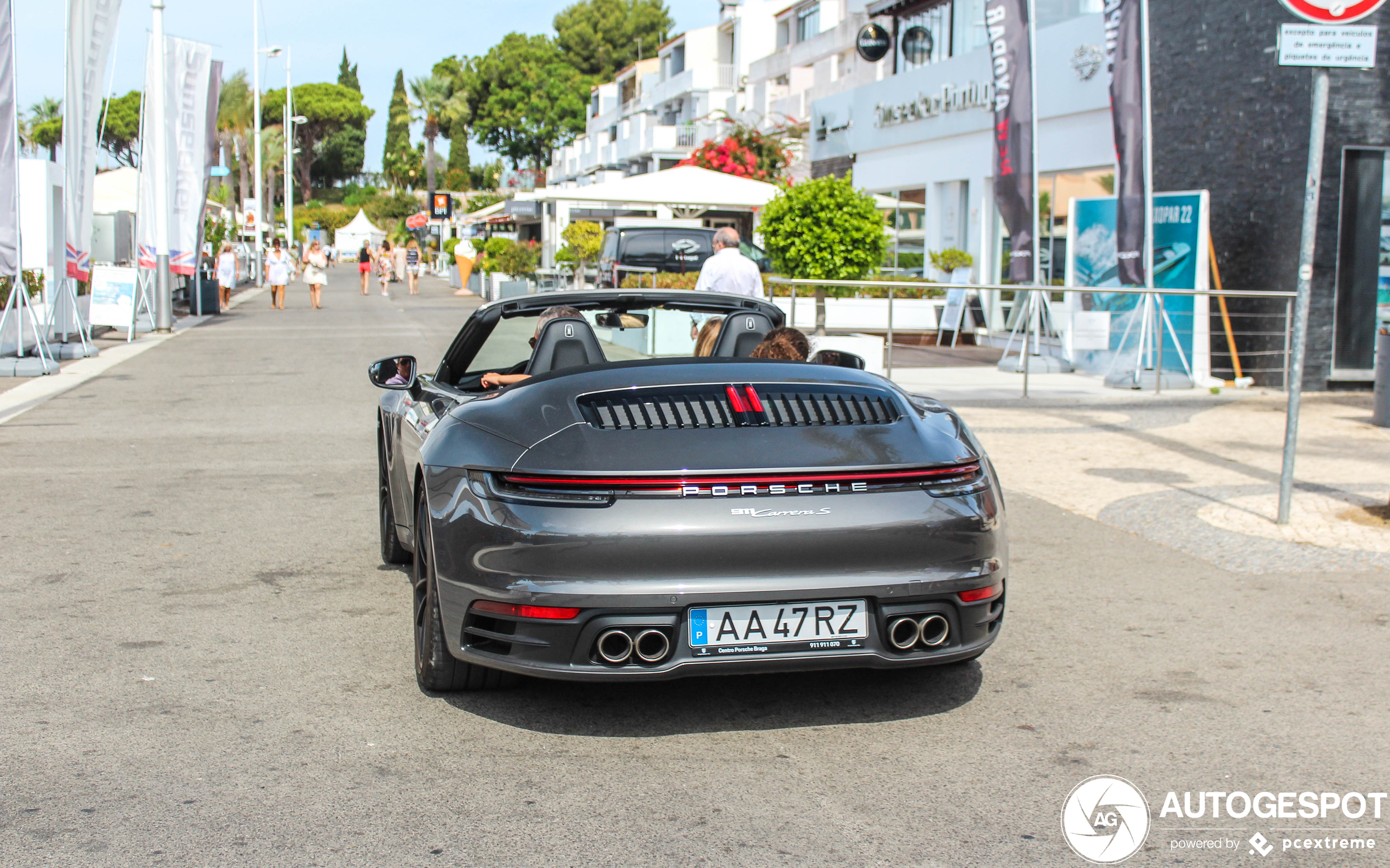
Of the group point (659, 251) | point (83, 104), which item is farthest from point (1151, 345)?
point (83, 104)

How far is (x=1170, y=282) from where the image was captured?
51.0ft

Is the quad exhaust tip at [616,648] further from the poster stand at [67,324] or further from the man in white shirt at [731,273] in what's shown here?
the poster stand at [67,324]

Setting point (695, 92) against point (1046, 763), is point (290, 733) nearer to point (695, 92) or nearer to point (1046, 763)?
point (1046, 763)

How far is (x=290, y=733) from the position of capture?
164 inches

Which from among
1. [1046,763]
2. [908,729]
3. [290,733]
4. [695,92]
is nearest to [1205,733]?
[1046,763]

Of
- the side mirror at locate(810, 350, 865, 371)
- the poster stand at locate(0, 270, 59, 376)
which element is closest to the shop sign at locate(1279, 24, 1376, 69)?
the side mirror at locate(810, 350, 865, 371)

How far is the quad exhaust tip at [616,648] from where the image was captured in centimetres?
387

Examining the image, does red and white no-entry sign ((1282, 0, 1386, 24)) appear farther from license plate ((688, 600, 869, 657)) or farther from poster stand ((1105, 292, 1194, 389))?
poster stand ((1105, 292, 1194, 389))

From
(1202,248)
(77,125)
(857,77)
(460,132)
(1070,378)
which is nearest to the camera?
(1202,248)

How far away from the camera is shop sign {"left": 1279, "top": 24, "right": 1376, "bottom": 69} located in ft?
23.1

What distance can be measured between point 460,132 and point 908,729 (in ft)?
387

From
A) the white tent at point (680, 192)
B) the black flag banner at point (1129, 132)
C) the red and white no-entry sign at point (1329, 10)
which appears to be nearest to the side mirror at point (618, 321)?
the red and white no-entry sign at point (1329, 10)

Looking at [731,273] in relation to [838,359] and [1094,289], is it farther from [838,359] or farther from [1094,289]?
[838,359]

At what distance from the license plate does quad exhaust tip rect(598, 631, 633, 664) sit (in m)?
0.18
